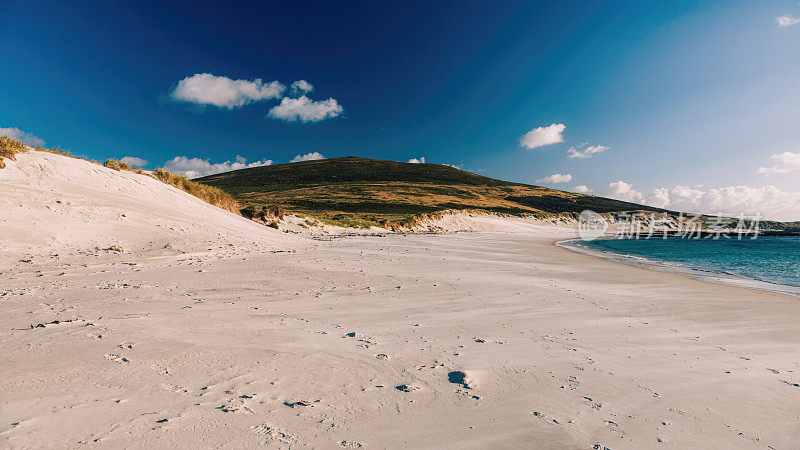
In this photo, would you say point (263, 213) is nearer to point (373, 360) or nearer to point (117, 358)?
point (117, 358)

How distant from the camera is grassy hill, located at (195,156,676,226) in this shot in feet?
195

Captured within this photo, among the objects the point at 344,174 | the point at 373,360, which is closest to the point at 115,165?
the point at 373,360

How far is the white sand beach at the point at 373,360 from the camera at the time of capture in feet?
8.23

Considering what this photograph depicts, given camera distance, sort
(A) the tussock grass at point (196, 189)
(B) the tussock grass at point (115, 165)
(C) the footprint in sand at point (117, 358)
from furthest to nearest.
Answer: (A) the tussock grass at point (196, 189) → (B) the tussock grass at point (115, 165) → (C) the footprint in sand at point (117, 358)

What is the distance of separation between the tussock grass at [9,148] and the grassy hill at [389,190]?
3563cm

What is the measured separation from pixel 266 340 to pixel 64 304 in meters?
3.42

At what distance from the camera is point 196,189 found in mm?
21219

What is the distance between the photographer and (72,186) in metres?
12.2

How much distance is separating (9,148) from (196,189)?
30.6 feet

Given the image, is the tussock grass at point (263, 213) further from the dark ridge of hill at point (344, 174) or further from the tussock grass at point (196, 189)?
the dark ridge of hill at point (344, 174)

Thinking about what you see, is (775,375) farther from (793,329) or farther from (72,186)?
(72,186)
